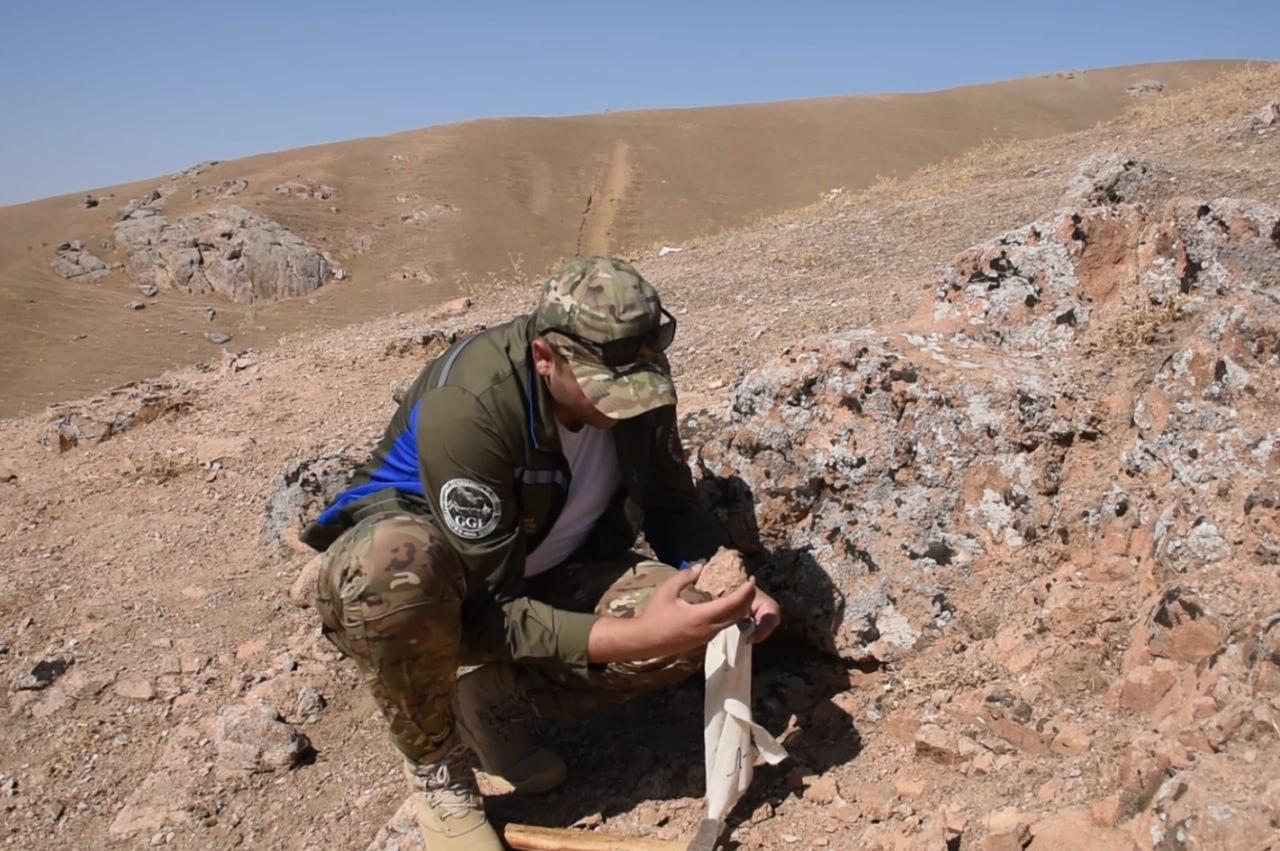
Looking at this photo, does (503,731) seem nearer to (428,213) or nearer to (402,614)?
(402,614)

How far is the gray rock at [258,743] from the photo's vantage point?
3070mm

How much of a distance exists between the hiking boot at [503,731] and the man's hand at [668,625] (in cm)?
45

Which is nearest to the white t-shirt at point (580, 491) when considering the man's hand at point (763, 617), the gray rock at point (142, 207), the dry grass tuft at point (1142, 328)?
the man's hand at point (763, 617)

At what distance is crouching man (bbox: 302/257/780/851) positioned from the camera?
2.26 m

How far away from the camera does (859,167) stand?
33375mm

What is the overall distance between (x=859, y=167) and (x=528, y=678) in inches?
1293

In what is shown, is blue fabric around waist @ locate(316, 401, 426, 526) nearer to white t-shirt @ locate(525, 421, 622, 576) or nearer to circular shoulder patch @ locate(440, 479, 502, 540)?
circular shoulder patch @ locate(440, 479, 502, 540)

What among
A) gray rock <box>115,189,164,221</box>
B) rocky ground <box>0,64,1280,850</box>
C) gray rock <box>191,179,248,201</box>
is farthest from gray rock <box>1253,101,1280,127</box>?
gray rock <box>115,189,164,221</box>

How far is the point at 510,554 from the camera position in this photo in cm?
238

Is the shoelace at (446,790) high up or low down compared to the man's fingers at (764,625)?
down

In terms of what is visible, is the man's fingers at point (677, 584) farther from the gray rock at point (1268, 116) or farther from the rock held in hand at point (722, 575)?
the gray rock at point (1268, 116)

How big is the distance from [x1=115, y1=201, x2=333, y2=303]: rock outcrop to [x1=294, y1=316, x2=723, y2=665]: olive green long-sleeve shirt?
2024cm

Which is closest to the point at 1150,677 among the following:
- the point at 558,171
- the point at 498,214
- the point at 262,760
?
the point at 262,760

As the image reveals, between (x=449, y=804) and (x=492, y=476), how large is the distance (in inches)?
31.4
